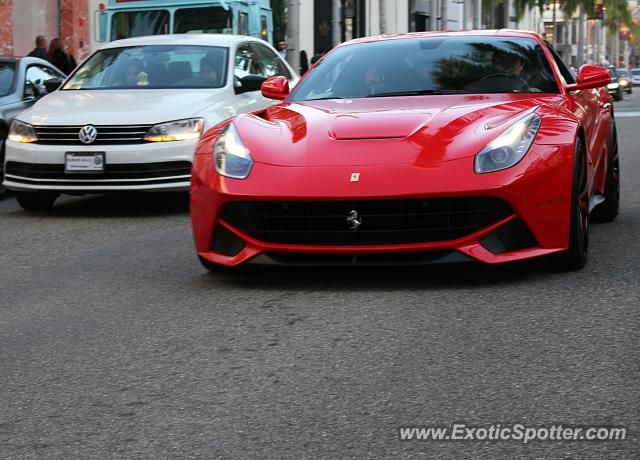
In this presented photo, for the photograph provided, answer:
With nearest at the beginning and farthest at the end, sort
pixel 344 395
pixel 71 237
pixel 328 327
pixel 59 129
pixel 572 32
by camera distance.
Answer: pixel 344 395, pixel 328 327, pixel 71 237, pixel 59 129, pixel 572 32

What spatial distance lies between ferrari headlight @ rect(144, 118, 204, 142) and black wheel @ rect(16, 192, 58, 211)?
3.60 feet

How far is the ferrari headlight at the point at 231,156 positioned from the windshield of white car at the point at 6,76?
6.43 m

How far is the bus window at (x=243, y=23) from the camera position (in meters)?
20.4

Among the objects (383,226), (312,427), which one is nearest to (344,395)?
(312,427)

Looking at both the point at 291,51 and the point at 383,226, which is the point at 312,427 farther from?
the point at 291,51

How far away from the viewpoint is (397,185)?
229 inches

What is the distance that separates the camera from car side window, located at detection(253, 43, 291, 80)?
485 inches

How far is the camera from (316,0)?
54031 mm

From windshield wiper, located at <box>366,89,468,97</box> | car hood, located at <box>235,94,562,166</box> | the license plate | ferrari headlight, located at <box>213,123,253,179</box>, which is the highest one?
windshield wiper, located at <box>366,89,468,97</box>

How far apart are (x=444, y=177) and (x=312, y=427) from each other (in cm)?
232

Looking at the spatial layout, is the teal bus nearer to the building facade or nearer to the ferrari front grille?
the building facade

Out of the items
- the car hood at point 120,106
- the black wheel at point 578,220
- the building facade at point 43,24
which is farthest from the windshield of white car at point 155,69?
the building facade at point 43,24

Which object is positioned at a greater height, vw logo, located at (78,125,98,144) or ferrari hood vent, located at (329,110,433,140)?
ferrari hood vent, located at (329,110,433,140)

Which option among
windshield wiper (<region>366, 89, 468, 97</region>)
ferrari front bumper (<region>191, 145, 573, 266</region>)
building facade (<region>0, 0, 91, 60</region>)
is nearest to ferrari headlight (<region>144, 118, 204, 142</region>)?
windshield wiper (<region>366, 89, 468, 97</region>)
